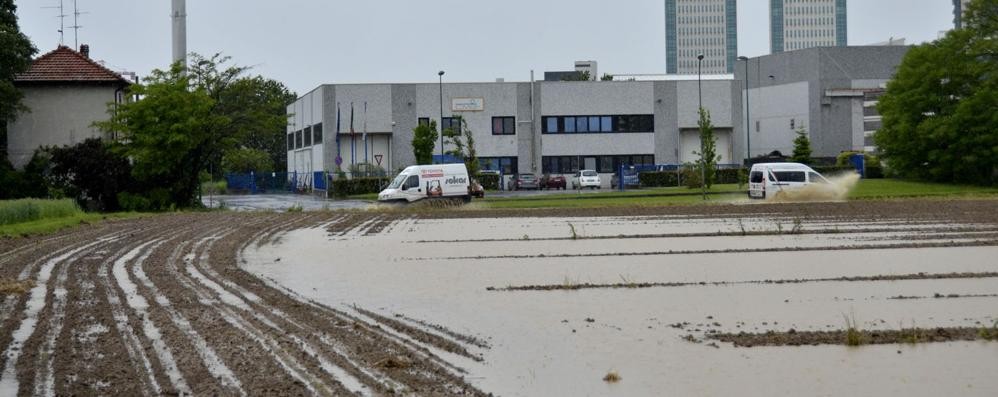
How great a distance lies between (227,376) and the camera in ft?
31.1

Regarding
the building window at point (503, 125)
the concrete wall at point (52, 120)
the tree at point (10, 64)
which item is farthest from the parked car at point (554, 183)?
the tree at point (10, 64)

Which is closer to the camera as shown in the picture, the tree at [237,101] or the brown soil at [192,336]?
the brown soil at [192,336]

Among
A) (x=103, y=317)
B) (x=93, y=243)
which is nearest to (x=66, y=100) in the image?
(x=93, y=243)

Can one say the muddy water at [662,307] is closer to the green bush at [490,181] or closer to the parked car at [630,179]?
the green bush at [490,181]

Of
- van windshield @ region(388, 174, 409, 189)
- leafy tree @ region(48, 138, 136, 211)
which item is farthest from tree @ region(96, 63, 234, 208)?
van windshield @ region(388, 174, 409, 189)

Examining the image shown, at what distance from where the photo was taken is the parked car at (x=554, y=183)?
7894 centimetres

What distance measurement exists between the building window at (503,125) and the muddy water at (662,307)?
56.2 metres

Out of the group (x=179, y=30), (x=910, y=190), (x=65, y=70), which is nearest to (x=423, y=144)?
(x=179, y=30)

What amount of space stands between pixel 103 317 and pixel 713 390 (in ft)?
24.6

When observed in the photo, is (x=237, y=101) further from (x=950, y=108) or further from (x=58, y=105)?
(x=950, y=108)

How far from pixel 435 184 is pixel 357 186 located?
24133mm

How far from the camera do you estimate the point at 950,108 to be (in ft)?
193

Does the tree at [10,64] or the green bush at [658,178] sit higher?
the tree at [10,64]

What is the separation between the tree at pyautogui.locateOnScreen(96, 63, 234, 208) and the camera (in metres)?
46.8
